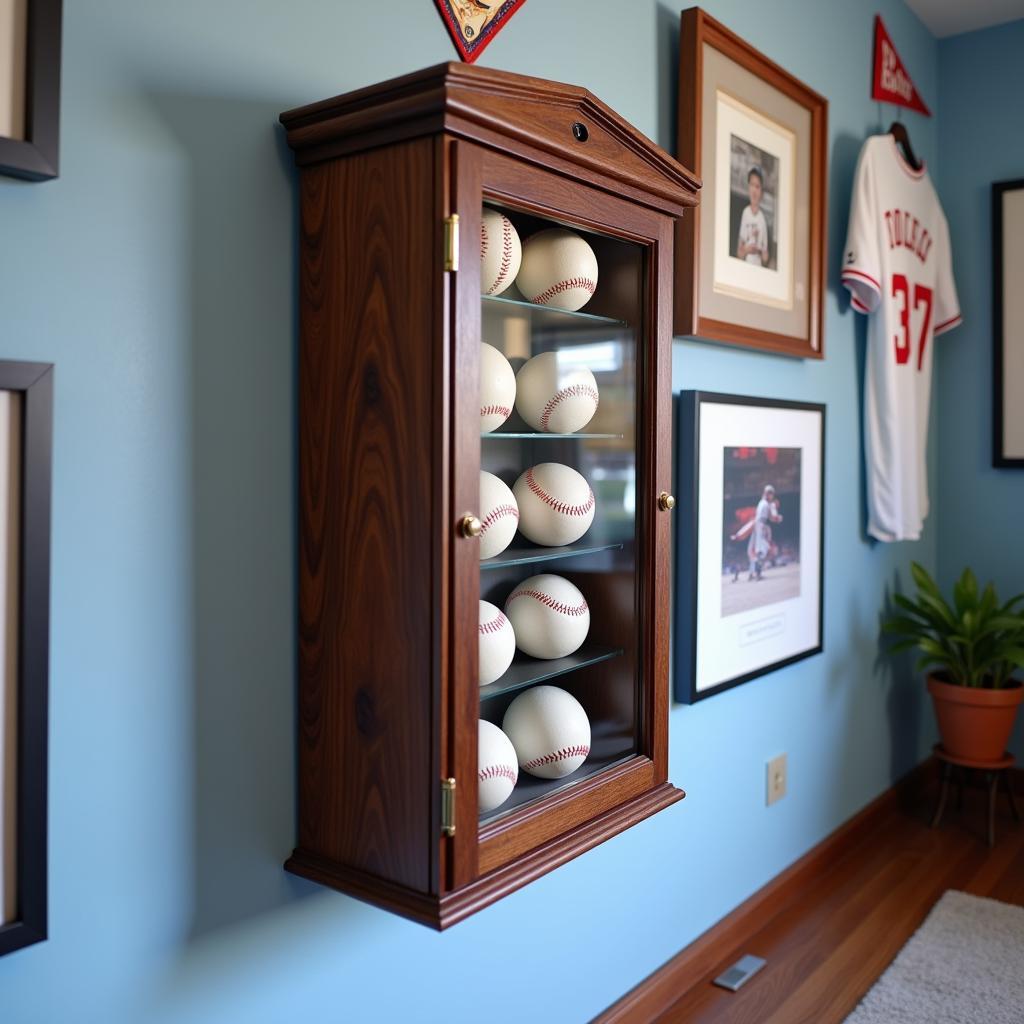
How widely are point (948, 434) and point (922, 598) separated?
72 centimetres

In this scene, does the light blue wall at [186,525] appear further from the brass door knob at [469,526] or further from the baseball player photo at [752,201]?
the baseball player photo at [752,201]

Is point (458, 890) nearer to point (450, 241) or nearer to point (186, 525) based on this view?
point (186, 525)

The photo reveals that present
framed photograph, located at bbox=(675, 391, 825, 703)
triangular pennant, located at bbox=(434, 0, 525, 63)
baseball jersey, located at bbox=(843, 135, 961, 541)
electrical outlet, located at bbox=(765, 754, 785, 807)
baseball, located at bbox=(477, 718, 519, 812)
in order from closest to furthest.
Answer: baseball, located at bbox=(477, 718, 519, 812) < triangular pennant, located at bbox=(434, 0, 525, 63) < framed photograph, located at bbox=(675, 391, 825, 703) < electrical outlet, located at bbox=(765, 754, 785, 807) < baseball jersey, located at bbox=(843, 135, 961, 541)

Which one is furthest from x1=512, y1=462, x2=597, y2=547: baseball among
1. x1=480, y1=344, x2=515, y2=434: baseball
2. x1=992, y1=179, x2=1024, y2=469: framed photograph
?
x1=992, y1=179, x2=1024, y2=469: framed photograph

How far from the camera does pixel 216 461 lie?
112 centimetres

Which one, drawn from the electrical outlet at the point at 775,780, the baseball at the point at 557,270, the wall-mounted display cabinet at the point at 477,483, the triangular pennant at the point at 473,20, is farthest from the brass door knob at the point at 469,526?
the electrical outlet at the point at 775,780

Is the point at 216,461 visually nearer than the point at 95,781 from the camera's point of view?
No

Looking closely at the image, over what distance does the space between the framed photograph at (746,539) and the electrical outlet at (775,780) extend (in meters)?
0.25

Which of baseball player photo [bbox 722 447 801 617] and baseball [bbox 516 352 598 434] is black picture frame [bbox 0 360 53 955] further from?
baseball player photo [bbox 722 447 801 617]

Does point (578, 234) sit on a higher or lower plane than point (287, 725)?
higher

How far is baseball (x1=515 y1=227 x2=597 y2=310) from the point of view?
4.19 feet

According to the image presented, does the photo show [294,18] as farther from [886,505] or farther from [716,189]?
[886,505]

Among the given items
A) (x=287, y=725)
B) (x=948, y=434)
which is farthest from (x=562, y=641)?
(x=948, y=434)

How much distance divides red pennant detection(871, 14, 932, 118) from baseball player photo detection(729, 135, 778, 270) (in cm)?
81
